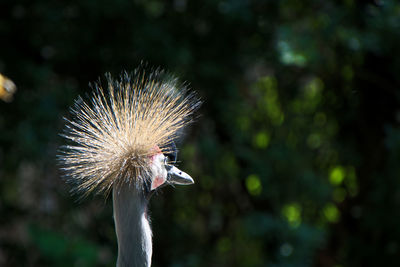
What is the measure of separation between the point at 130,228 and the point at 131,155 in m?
0.20

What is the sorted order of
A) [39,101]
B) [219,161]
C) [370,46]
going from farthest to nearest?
[219,161] < [39,101] < [370,46]

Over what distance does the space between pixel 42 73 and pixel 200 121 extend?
38.3 inches

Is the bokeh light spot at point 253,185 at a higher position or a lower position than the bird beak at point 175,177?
higher

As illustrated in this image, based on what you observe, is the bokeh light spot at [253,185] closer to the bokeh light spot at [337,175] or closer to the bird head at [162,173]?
the bokeh light spot at [337,175]

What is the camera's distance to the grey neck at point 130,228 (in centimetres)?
150

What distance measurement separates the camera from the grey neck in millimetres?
1503

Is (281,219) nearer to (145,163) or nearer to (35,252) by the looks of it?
(35,252)

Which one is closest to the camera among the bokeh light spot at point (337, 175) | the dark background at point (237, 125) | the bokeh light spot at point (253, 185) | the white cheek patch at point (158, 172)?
the white cheek patch at point (158, 172)

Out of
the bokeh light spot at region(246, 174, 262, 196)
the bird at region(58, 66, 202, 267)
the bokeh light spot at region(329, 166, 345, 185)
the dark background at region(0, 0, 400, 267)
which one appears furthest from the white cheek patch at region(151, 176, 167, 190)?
the bokeh light spot at region(329, 166, 345, 185)

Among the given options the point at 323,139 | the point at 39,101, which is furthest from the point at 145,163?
the point at 323,139

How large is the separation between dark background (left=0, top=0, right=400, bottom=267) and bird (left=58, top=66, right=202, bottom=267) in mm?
1135

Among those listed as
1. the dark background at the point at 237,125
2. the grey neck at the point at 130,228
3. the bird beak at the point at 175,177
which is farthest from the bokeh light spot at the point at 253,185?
the grey neck at the point at 130,228

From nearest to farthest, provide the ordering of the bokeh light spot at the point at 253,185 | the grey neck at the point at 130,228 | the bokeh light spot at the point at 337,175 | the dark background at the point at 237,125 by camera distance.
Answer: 1. the grey neck at the point at 130,228
2. the dark background at the point at 237,125
3. the bokeh light spot at the point at 253,185
4. the bokeh light spot at the point at 337,175

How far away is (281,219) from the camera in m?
3.18
